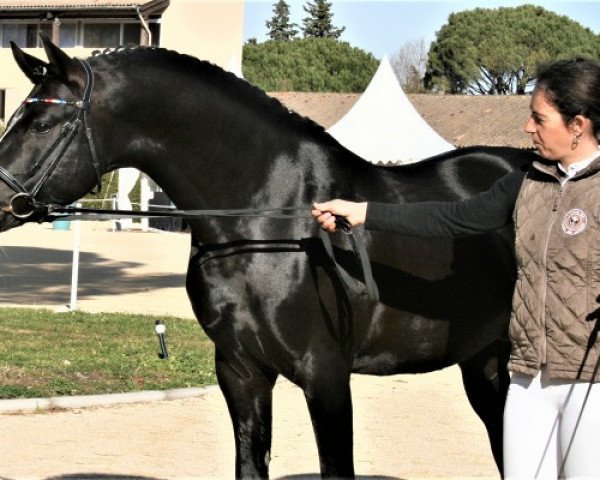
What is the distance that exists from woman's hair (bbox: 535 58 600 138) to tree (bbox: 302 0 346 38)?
92.2 meters

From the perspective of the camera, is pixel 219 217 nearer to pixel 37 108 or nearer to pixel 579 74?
pixel 37 108

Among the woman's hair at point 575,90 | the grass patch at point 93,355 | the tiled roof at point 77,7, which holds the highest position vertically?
the tiled roof at point 77,7

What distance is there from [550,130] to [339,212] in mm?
919

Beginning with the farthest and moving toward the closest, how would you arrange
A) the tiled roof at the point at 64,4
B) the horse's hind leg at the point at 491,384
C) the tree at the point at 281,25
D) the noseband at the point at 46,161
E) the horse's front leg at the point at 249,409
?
the tree at the point at 281,25 < the tiled roof at the point at 64,4 < the horse's hind leg at the point at 491,384 < the horse's front leg at the point at 249,409 < the noseband at the point at 46,161

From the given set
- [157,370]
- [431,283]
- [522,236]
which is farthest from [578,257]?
[157,370]

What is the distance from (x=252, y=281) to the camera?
4.75m

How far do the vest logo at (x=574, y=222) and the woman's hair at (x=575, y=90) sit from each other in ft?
1.00

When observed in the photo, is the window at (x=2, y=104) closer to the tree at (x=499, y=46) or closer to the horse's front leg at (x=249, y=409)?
the tree at (x=499, y=46)

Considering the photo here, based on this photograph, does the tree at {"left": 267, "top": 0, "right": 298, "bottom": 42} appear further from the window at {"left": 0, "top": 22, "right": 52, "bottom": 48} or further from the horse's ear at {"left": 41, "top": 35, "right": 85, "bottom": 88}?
the horse's ear at {"left": 41, "top": 35, "right": 85, "bottom": 88}

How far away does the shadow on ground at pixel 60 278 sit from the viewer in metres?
16.6

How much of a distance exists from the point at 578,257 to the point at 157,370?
276 inches

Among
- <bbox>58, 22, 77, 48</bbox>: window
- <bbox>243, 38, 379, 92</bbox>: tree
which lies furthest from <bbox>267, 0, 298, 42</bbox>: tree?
<bbox>58, 22, 77, 48</bbox>: window

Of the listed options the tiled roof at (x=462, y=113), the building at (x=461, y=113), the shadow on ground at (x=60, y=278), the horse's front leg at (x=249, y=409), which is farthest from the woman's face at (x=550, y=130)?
the tiled roof at (x=462, y=113)

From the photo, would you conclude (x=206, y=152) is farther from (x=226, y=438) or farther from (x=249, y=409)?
(x=226, y=438)
